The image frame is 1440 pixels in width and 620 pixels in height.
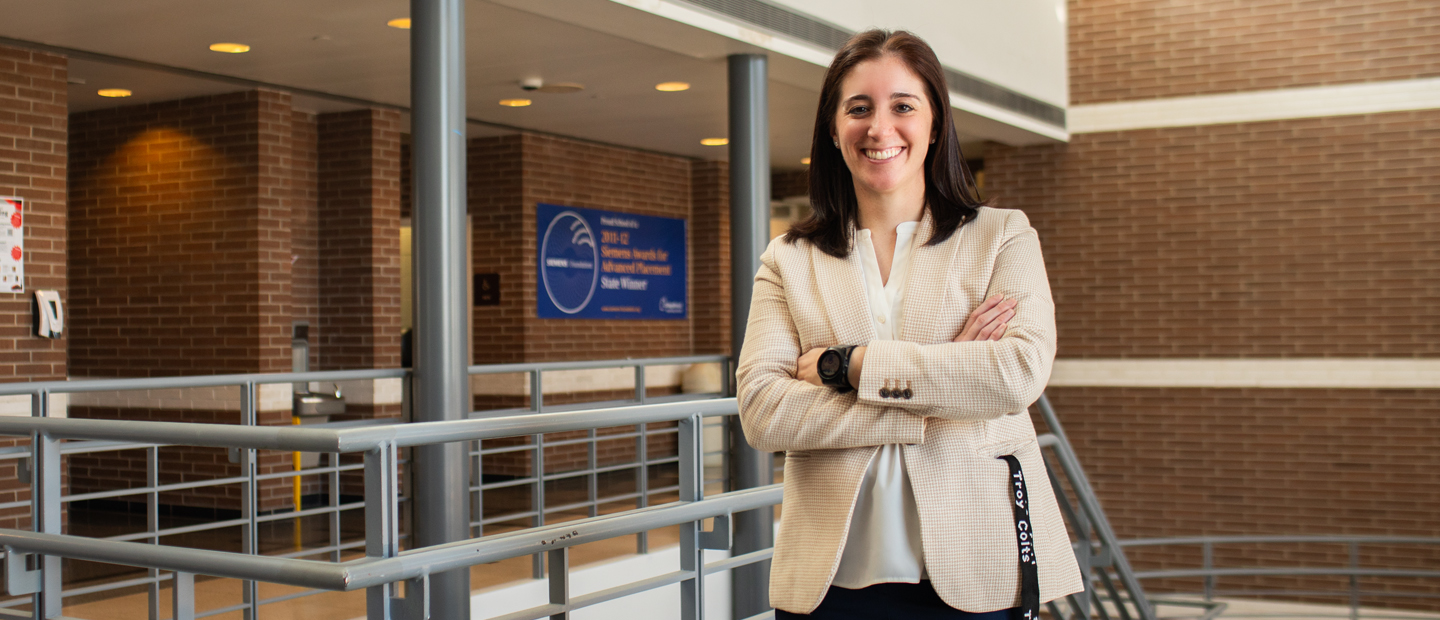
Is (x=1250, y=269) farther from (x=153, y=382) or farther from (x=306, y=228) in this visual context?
(x=153, y=382)

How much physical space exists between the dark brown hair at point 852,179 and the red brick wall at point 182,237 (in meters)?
6.88

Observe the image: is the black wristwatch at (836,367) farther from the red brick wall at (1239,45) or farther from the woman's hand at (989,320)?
the red brick wall at (1239,45)

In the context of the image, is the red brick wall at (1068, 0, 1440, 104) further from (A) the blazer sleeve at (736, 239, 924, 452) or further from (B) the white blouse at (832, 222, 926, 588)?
(B) the white blouse at (832, 222, 926, 588)

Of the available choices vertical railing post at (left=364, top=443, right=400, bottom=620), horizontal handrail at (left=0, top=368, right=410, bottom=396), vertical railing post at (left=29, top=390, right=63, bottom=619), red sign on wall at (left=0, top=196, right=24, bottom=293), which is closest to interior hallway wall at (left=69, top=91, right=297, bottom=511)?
red sign on wall at (left=0, top=196, right=24, bottom=293)

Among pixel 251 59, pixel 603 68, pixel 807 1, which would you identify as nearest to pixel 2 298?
pixel 251 59

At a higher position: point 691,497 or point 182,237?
point 182,237

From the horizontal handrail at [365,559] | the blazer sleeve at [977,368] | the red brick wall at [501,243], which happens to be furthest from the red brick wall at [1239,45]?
the blazer sleeve at [977,368]

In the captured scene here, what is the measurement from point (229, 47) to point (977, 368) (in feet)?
20.0

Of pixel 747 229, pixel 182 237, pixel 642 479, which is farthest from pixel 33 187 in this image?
pixel 747 229

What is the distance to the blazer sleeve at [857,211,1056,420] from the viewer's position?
1.40 metres

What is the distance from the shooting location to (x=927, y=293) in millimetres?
1488

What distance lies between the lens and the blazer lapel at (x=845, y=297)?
1.50 metres

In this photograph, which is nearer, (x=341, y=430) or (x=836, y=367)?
(x=836, y=367)

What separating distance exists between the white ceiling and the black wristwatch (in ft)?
13.3
